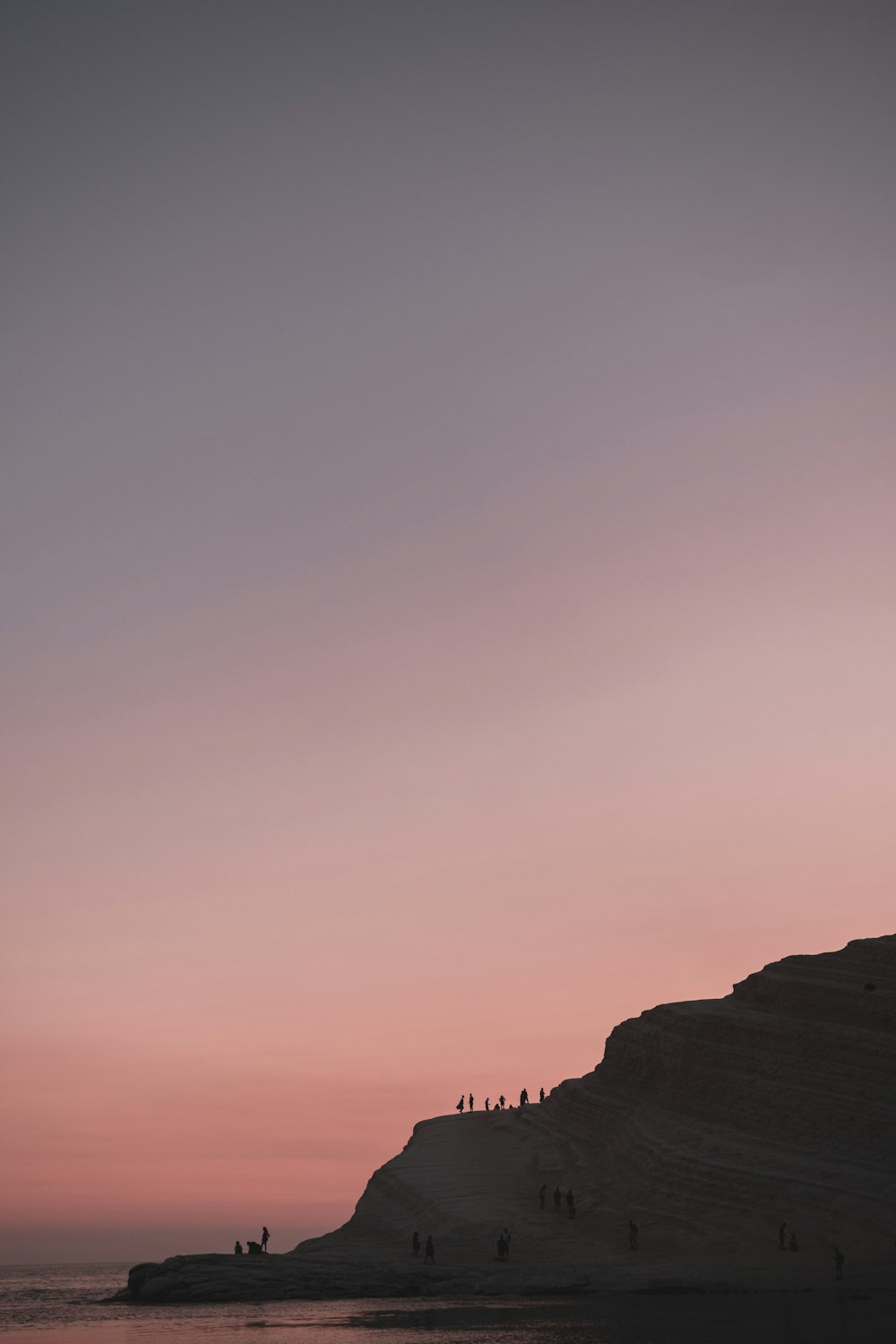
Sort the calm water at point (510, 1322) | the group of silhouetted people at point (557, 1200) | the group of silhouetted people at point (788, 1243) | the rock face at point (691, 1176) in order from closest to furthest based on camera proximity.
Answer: the calm water at point (510, 1322) → the group of silhouetted people at point (788, 1243) → the rock face at point (691, 1176) → the group of silhouetted people at point (557, 1200)

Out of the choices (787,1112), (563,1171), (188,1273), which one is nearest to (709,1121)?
(787,1112)

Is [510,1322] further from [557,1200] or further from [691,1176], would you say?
[557,1200]

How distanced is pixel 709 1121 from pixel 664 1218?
5793 millimetres

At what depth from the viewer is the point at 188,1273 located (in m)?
51.7

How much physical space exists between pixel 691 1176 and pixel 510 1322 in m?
17.3

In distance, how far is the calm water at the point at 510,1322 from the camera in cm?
3219

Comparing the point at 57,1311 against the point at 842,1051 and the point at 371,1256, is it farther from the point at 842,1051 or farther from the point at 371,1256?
the point at 842,1051

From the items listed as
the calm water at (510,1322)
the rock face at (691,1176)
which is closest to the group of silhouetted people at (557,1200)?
the rock face at (691,1176)

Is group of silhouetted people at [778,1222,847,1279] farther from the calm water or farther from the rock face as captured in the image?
the calm water

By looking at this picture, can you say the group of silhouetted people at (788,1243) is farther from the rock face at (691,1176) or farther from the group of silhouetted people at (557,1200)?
the group of silhouetted people at (557,1200)

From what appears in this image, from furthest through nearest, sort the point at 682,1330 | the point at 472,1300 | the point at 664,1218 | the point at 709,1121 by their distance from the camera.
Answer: the point at 709,1121 → the point at 664,1218 → the point at 472,1300 → the point at 682,1330

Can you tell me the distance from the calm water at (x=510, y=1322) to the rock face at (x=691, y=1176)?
262 centimetres

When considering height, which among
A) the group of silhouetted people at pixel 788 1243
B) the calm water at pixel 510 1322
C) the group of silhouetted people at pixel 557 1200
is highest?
the group of silhouetted people at pixel 557 1200

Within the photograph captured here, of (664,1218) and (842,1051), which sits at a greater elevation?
(842,1051)
